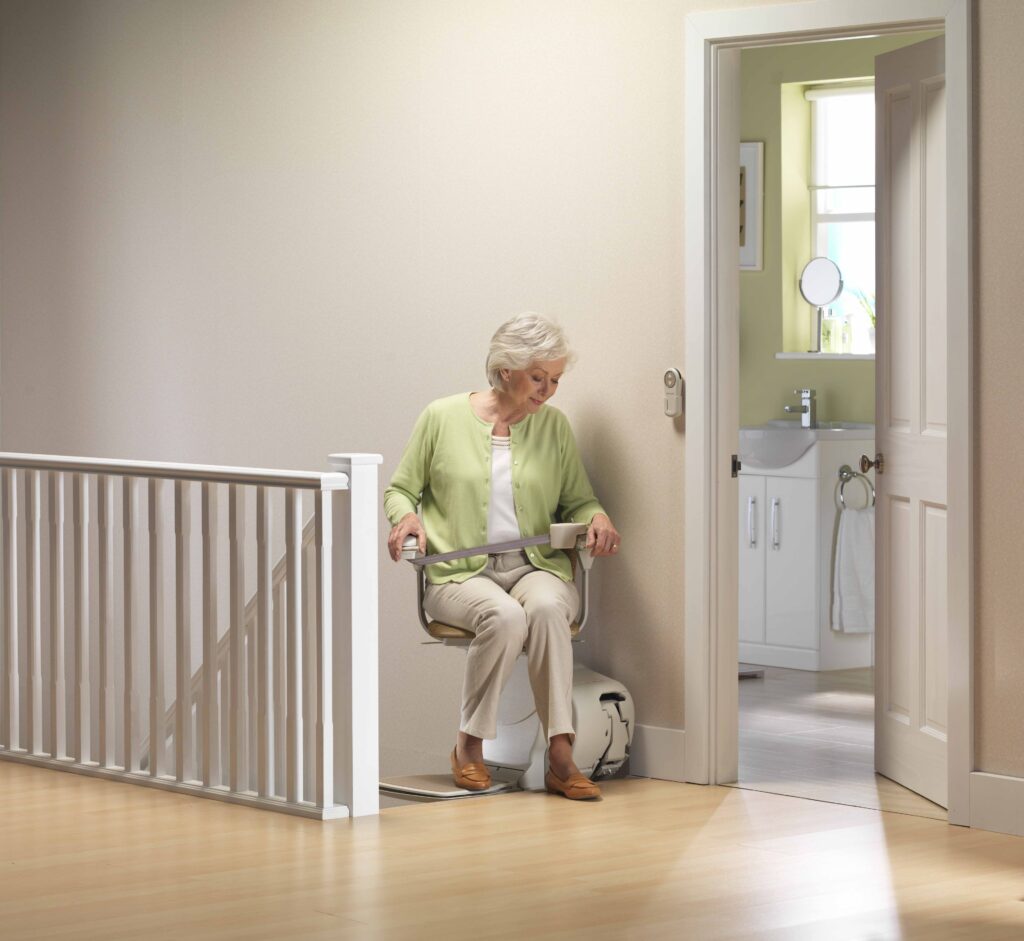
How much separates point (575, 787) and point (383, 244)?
72.3 inches

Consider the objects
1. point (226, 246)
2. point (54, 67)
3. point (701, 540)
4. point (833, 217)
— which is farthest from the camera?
A: point (833, 217)

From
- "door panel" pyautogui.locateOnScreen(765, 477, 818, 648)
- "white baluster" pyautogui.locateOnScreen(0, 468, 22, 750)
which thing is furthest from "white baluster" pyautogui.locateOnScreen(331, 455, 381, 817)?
"door panel" pyautogui.locateOnScreen(765, 477, 818, 648)

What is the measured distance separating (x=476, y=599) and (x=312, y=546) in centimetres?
49

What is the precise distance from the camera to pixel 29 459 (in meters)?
4.86

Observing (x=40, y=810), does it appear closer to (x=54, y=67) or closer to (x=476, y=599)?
(x=476, y=599)

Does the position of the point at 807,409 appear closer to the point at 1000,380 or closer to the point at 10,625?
the point at 1000,380

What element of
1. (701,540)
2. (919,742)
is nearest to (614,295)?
(701,540)

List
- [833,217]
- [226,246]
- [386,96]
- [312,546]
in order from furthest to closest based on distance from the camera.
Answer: [833,217] → [226,246] → [386,96] → [312,546]

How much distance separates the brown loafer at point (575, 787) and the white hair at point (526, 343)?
1.06 m

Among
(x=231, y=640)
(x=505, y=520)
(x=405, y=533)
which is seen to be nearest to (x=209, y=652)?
(x=231, y=640)

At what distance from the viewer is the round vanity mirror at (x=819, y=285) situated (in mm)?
7117

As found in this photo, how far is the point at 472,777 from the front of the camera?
454 cm

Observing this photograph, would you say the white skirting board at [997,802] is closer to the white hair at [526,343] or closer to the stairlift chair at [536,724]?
the stairlift chair at [536,724]

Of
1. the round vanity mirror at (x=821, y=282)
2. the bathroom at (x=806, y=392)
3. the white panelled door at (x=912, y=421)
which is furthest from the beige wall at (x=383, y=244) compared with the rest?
the round vanity mirror at (x=821, y=282)
